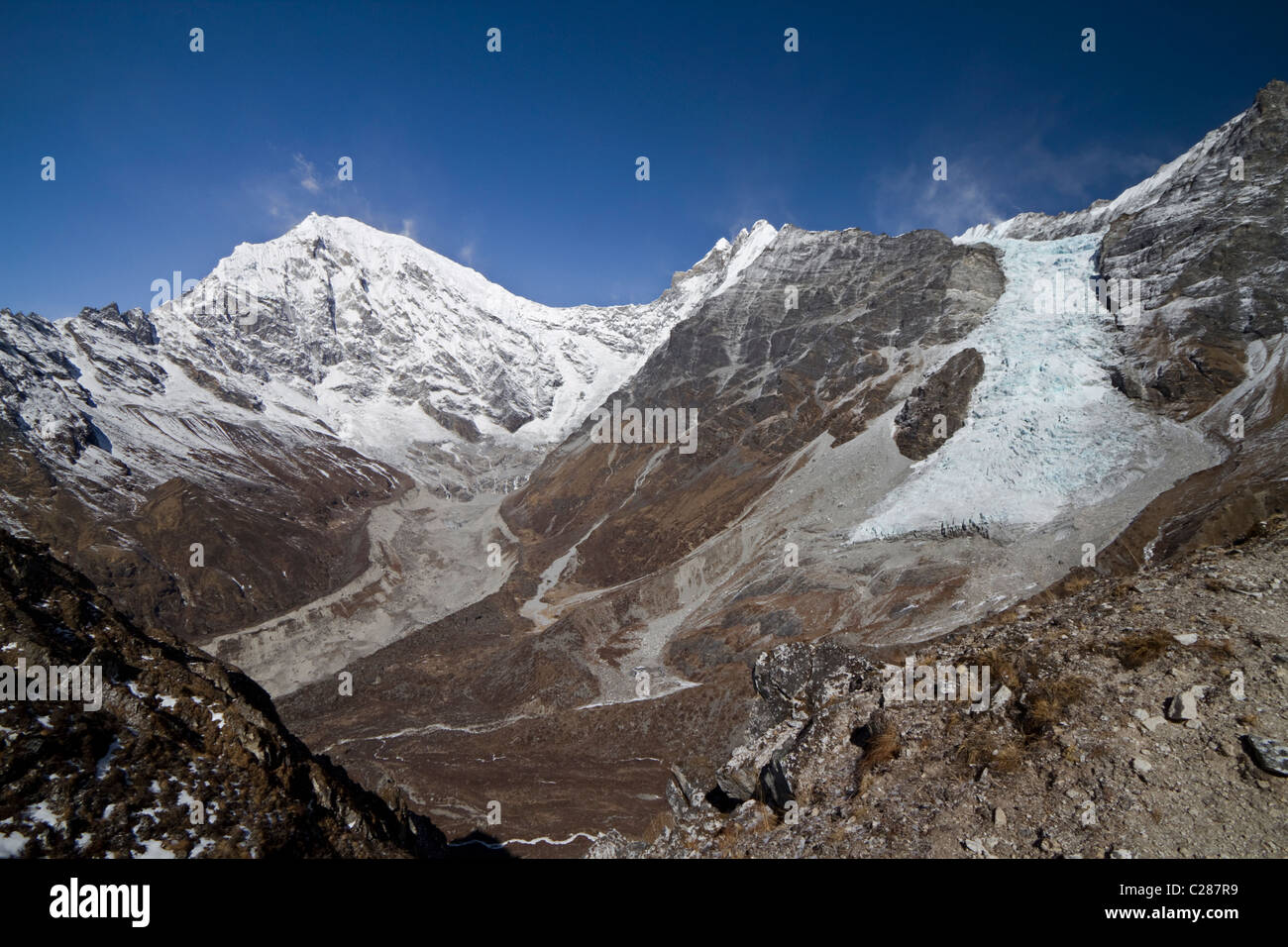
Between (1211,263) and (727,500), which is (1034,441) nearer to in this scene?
(1211,263)

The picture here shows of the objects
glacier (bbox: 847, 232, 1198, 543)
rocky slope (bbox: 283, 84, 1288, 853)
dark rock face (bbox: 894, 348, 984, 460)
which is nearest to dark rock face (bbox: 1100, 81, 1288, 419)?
rocky slope (bbox: 283, 84, 1288, 853)

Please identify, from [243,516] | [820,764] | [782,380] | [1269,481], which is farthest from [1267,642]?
Result: [243,516]

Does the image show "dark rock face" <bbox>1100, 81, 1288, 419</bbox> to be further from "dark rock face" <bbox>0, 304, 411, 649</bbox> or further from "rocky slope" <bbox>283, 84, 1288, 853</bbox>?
"dark rock face" <bbox>0, 304, 411, 649</bbox>

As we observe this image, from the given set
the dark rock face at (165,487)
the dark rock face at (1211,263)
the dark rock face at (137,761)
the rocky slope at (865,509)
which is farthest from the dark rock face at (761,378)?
the dark rock face at (137,761)

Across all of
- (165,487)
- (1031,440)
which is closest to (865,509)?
(1031,440)

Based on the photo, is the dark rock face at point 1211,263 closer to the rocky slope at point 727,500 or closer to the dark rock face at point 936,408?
the rocky slope at point 727,500
